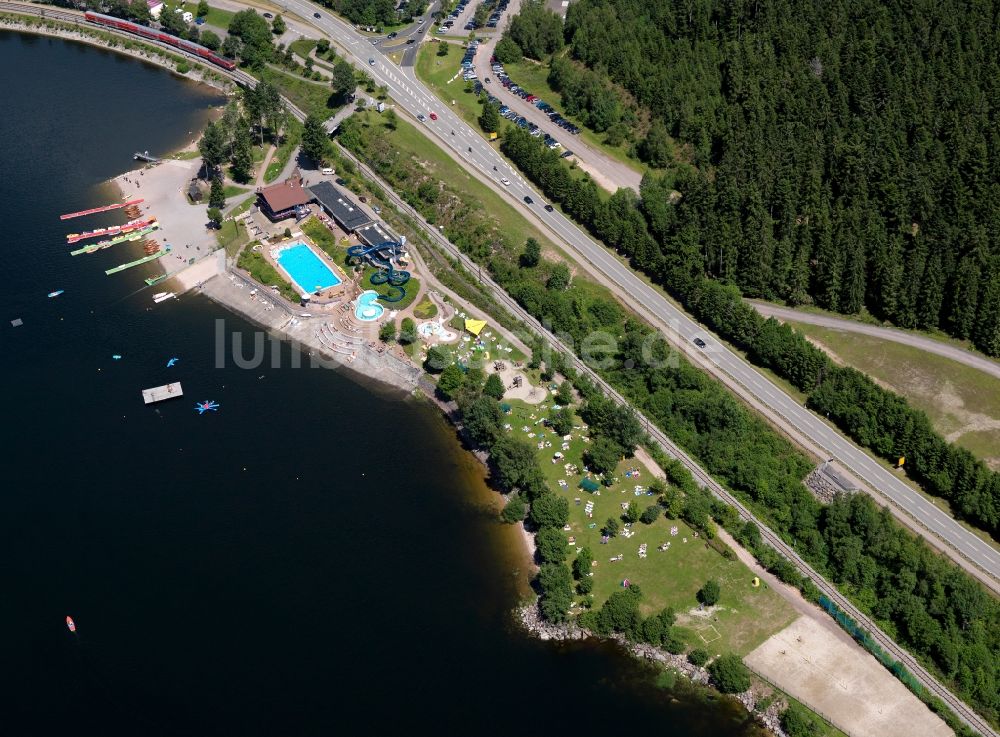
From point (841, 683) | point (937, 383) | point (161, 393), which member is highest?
point (937, 383)

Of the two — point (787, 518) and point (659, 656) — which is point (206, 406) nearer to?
point (659, 656)

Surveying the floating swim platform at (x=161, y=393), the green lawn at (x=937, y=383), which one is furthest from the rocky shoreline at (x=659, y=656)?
the floating swim platform at (x=161, y=393)

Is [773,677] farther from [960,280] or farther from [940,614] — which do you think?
[960,280]

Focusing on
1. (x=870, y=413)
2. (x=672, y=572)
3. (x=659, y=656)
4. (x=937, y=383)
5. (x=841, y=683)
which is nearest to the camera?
(x=841, y=683)

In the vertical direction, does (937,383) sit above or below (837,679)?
above

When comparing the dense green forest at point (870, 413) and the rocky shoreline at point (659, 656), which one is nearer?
the rocky shoreline at point (659, 656)

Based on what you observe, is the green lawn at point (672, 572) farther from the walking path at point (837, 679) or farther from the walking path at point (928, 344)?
the walking path at point (928, 344)

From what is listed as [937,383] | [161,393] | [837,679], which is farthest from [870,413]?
[161,393]
